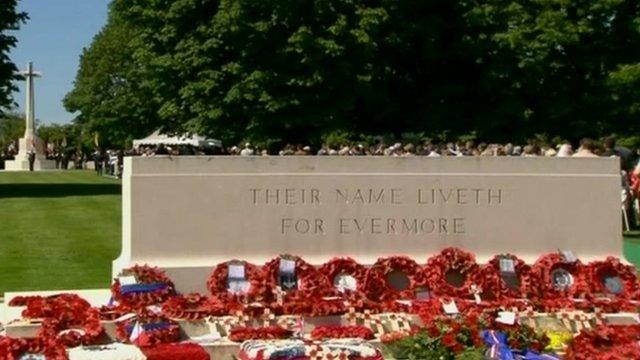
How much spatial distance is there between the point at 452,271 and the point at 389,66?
994 inches

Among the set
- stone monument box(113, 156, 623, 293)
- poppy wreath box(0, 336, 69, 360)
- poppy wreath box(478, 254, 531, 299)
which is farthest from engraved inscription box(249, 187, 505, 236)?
poppy wreath box(0, 336, 69, 360)

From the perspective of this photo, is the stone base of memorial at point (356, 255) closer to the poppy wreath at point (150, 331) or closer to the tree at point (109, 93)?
the poppy wreath at point (150, 331)

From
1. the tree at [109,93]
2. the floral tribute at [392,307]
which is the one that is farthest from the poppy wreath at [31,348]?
the tree at [109,93]

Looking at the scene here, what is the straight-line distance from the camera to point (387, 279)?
508 inches

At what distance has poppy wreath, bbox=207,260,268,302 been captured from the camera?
1222 cm

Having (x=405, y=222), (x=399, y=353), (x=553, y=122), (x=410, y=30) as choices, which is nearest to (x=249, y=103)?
(x=410, y=30)

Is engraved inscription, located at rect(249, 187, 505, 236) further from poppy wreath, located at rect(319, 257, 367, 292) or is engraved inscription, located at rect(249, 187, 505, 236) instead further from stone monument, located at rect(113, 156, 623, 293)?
poppy wreath, located at rect(319, 257, 367, 292)

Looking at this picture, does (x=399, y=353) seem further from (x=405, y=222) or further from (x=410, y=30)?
(x=410, y=30)

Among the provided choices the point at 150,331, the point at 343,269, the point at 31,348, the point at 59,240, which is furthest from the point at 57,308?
the point at 59,240

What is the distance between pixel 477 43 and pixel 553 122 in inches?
178

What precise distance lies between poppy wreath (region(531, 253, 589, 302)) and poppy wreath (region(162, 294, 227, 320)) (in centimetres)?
375

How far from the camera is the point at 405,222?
43.3 feet

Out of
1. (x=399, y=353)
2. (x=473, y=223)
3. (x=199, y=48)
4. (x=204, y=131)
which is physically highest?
(x=199, y=48)

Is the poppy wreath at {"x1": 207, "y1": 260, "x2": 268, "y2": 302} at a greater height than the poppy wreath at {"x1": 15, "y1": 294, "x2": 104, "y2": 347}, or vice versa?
the poppy wreath at {"x1": 207, "y1": 260, "x2": 268, "y2": 302}
